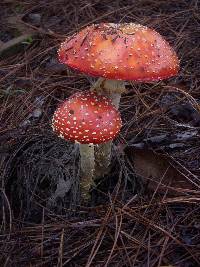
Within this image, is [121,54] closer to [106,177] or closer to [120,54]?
[120,54]

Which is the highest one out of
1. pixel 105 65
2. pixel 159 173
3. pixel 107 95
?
pixel 105 65

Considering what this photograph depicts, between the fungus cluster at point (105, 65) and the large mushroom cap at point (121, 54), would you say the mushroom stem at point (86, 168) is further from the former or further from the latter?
the large mushroom cap at point (121, 54)

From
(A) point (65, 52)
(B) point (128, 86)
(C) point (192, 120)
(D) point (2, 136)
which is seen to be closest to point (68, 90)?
(B) point (128, 86)

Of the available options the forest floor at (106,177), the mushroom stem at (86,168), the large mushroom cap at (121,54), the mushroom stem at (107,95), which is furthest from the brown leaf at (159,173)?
the large mushroom cap at (121,54)

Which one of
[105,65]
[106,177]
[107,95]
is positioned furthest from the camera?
[106,177]

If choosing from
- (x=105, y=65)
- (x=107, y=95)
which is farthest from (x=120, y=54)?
(x=107, y=95)

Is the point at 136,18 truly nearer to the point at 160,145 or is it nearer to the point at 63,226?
the point at 160,145
